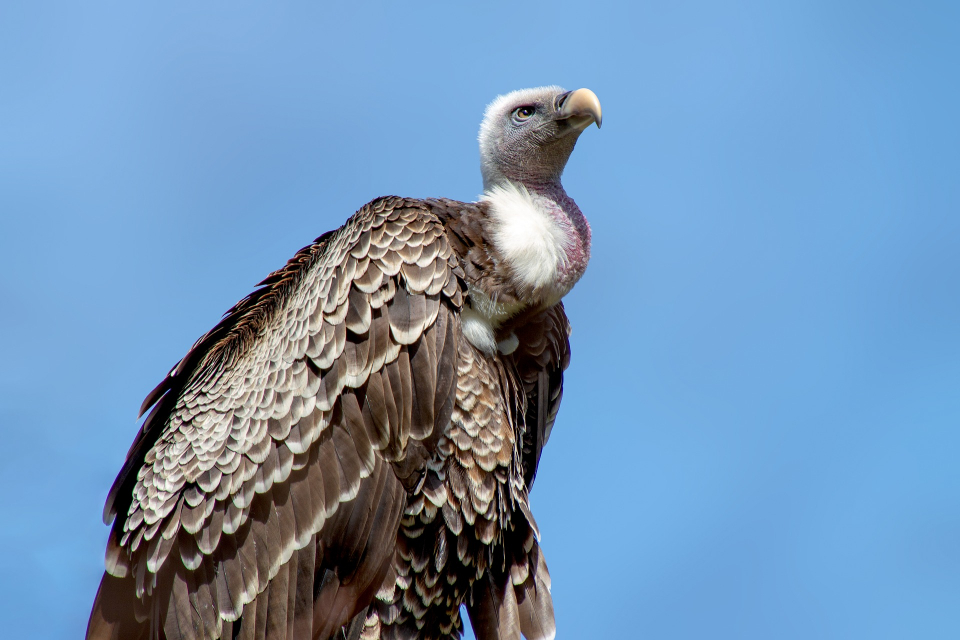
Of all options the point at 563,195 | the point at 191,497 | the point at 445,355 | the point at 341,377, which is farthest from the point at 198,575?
the point at 563,195

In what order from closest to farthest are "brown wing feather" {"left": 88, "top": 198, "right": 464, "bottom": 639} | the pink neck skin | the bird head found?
1. "brown wing feather" {"left": 88, "top": 198, "right": 464, "bottom": 639}
2. the pink neck skin
3. the bird head

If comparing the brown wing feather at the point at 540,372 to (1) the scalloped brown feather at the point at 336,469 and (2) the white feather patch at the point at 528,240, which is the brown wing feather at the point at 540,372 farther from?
(1) the scalloped brown feather at the point at 336,469

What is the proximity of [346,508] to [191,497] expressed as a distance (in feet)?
2.88

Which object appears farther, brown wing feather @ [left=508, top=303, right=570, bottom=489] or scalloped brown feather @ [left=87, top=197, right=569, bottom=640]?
brown wing feather @ [left=508, top=303, right=570, bottom=489]

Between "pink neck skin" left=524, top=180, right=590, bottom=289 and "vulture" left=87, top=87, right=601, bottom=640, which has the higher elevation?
"pink neck skin" left=524, top=180, right=590, bottom=289

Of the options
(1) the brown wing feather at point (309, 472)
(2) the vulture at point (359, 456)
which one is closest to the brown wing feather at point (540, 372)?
(2) the vulture at point (359, 456)

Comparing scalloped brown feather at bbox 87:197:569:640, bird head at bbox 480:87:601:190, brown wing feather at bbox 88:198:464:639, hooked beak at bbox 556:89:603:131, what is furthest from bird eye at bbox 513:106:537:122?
brown wing feather at bbox 88:198:464:639

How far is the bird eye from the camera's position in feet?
22.0

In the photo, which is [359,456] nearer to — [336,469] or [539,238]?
[336,469]

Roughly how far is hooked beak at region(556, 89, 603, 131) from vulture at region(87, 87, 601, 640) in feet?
→ 2.41

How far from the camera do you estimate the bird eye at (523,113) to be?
6707 millimetres

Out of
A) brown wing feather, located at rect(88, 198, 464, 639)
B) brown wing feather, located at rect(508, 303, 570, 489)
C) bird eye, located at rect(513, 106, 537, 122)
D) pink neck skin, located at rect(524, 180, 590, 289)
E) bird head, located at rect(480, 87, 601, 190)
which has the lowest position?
brown wing feather, located at rect(88, 198, 464, 639)

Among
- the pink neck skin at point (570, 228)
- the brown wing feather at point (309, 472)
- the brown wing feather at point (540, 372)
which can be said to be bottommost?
the brown wing feather at point (309, 472)

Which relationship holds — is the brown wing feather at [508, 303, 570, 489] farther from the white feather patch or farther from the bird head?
the bird head
